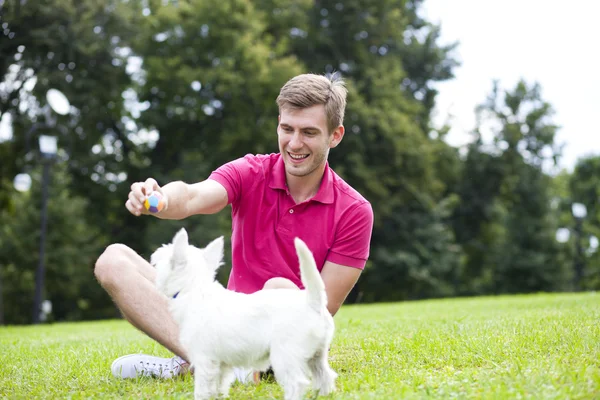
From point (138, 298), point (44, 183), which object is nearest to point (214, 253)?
point (138, 298)

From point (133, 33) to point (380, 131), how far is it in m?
10.8

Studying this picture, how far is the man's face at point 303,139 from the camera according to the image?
4.52 metres

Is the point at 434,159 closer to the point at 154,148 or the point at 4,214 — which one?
the point at 154,148

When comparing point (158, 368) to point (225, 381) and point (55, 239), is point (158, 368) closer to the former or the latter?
point (225, 381)

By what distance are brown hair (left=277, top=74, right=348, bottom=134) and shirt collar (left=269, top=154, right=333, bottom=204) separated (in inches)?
15.7

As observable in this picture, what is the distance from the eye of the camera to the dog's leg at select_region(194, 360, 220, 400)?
3.60 m

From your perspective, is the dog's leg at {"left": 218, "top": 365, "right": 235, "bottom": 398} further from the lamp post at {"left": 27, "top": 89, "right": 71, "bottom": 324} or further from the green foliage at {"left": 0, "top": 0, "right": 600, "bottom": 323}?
the green foliage at {"left": 0, "top": 0, "right": 600, "bottom": 323}

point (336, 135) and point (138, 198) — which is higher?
point (336, 135)

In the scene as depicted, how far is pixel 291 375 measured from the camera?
342 centimetres

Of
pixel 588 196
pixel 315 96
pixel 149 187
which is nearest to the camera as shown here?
pixel 149 187

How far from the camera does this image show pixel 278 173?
489 centimetres

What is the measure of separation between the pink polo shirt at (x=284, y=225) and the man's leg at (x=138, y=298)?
2.09 ft

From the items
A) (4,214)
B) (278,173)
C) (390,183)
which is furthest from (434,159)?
(278,173)

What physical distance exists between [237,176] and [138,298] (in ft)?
3.85
